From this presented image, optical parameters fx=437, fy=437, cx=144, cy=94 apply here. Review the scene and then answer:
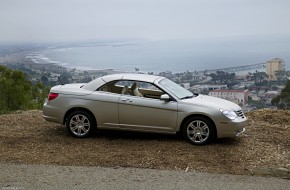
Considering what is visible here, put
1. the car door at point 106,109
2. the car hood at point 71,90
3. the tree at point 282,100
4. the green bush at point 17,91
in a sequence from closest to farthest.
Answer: the car door at point 106,109 → the car hood at point 71,90 → the tree at point 282,100 → the green bush at point 17,91

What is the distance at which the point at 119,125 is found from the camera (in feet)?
29.2

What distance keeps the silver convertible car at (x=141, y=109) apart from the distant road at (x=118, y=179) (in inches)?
72.0

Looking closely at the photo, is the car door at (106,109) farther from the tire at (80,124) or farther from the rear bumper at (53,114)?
the rear bumper at (53,114)

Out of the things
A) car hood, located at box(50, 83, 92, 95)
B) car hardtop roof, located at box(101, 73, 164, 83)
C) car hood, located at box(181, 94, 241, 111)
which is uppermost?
car hardtop roof, located at box(101, 73, 164, 83)

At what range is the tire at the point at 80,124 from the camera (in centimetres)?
903

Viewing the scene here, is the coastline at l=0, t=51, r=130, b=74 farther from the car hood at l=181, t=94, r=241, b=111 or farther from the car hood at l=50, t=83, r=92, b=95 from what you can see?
the car hood at l=181, t=94, r=241, b=111

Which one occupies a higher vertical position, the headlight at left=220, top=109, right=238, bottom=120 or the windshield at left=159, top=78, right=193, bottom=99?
the windshield at left=159, top=78, right=193, bottom=99

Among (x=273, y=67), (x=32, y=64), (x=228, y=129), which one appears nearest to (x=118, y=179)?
(x=228, y=129)

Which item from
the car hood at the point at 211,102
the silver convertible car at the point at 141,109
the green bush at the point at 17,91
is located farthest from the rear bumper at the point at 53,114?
the green bush at the point at 17,91

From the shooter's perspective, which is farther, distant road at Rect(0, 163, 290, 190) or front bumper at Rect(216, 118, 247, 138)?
front bumper at Rect(216, 118, 247, 138)

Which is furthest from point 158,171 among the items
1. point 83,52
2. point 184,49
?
point 184,49

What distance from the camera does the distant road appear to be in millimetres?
6098

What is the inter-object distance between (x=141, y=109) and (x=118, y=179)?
2504 millimetres

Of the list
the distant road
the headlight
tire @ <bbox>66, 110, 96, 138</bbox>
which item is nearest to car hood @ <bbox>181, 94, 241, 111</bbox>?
the headlight
